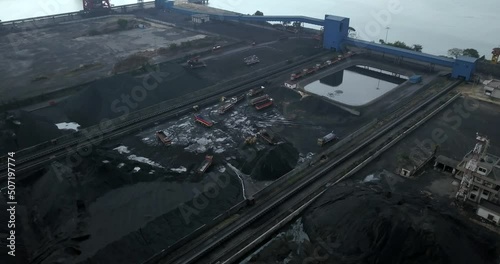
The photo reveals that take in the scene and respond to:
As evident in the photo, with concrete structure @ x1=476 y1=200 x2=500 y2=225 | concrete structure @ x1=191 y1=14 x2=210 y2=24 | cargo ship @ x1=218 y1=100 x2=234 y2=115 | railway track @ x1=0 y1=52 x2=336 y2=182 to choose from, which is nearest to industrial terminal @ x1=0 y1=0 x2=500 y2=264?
concrete structure @ x1=476 y1=200 x2=500 y2=225

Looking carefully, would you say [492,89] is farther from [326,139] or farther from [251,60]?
[251,60]

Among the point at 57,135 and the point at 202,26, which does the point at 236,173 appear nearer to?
the point at 57,135

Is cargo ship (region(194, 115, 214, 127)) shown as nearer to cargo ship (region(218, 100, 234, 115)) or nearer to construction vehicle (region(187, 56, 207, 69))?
cargo ship (region(218, 100, 234, 115))

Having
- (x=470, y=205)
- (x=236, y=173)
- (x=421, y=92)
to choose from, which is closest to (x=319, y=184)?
(x=236, y=173)

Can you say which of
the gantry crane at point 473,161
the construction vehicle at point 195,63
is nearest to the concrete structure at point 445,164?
the gantry crane at point 473,161

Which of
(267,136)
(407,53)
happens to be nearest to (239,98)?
(267,136)
